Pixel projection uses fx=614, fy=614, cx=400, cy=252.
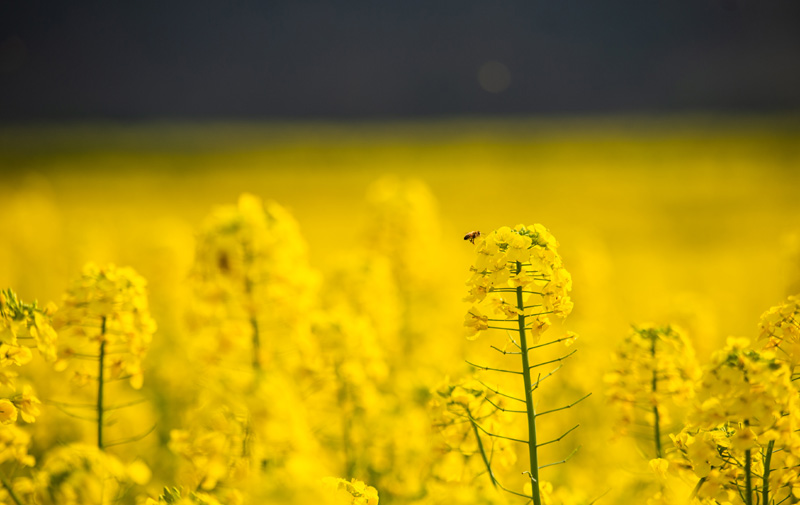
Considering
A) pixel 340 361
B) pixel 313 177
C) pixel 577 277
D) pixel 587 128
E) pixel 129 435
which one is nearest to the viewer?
pixel 340 361

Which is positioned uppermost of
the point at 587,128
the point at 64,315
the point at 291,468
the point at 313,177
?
the point at 587,128

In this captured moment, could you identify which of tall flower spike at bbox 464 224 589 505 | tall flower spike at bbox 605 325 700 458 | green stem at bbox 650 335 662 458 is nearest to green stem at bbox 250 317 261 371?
tall flower spike at bbox 464 224 589 505

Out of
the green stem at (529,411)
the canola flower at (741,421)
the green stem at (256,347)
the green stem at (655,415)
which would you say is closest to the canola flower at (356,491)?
the green stem at (529,411)

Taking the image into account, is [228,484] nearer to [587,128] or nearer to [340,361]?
[340,361]

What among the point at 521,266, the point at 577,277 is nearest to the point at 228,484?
the point at 521,266

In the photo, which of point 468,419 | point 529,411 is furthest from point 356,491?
point 529,411

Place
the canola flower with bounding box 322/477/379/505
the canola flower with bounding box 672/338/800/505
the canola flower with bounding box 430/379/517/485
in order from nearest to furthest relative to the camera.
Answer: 1. the canola flower with bounding box 672/338/800/505
2. the canola flower with bounding box 322/477/379/505
3. the canola flower with bounding box 430/379/517/485

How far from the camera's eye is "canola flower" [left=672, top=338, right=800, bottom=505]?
2209mm

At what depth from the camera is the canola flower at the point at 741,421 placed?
7.25 feet

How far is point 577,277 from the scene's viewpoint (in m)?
7.52

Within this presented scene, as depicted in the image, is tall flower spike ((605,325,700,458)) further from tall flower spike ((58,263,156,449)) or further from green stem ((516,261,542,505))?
tall flower spike ((58,263,156,449))

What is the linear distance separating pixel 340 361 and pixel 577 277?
4.41m

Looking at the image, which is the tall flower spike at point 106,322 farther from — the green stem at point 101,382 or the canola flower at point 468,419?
the canola flower at point 468,419

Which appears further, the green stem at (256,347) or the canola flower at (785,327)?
the green stem at (256,347)
